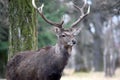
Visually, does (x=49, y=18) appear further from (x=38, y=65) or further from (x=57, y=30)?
(x=57, y=30)

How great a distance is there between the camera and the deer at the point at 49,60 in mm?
12242

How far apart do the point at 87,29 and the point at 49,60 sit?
3280 centimetres

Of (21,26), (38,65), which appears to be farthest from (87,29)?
(38,65)

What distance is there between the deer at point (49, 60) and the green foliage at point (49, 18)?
813 cm

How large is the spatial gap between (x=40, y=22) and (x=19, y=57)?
42.2 feet

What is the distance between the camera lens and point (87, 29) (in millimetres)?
45156

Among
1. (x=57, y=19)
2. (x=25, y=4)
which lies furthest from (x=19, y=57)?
(x=57, y=19)

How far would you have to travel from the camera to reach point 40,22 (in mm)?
26328

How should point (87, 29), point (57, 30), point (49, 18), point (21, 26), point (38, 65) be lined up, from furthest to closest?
point (87, 29) → point (49, 18) → point (21, 26) → point (38, 65) → point (57, 30)

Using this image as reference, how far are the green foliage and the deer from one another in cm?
813

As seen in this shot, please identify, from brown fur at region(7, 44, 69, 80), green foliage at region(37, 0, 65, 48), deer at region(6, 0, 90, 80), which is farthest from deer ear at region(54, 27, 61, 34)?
green foliage at region(37, 0, 65, 48)

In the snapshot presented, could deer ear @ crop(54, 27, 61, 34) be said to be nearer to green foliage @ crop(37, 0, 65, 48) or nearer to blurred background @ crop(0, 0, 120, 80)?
blurred background @ crop(0, 0, 120, 80)

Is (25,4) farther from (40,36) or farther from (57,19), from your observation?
(40,36)

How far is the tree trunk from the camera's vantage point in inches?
581
